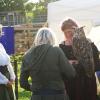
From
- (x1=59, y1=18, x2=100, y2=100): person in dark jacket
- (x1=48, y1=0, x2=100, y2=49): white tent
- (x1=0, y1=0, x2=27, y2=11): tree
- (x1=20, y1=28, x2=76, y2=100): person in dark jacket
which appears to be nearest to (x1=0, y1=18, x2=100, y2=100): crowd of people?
(x1=20, y1=28, x2=76, y2=100): person in dark jacket

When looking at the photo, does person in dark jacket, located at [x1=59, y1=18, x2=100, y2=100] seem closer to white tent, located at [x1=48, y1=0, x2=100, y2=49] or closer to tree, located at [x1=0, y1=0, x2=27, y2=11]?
white tent, located at [x1=48, y1=0, x2=100, y2=49]

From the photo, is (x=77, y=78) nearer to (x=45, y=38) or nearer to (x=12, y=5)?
(x=45, y=38)

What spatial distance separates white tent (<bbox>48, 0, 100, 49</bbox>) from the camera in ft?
40.7

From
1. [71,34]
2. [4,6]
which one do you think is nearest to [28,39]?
[71,34]

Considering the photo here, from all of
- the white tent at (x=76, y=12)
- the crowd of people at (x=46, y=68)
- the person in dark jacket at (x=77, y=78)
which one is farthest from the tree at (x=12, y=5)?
the crowd of people at (x=46, y=68)

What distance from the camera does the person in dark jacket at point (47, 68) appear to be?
16.9 ft

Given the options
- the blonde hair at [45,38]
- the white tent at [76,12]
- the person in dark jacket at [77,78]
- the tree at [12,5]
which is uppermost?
the tree at [12,5]

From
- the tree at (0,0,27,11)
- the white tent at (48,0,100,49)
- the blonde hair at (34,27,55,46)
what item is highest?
the tree at (0,0,27,11)

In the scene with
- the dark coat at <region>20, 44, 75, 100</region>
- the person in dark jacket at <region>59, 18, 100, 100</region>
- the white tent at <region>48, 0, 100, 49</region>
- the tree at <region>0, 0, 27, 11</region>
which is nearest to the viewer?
the dark coat at <region>20, 44, 75, 100</region>

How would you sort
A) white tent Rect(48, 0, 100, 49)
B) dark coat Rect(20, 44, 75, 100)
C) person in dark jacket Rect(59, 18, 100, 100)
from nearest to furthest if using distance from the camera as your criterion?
dark coat Rect(20, 44, 75, 100) < person in dark jacket Rect(59, 18, 100, 100) < white tent Rect(48, 0, 100, 49)

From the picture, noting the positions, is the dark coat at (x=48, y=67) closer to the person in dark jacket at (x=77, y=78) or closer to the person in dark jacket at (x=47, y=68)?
the person in dark jacket at (x=47, y=68)

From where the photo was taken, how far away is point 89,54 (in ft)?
18.8

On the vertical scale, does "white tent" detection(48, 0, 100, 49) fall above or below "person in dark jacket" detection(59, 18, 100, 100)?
above

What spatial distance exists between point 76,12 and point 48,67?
8.25 m
